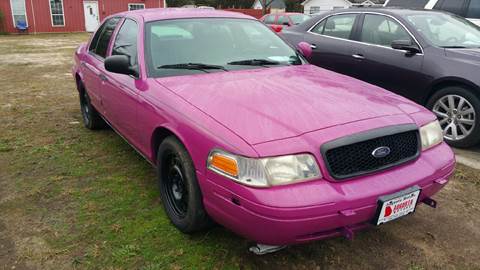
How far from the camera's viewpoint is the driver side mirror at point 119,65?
3.28 metres

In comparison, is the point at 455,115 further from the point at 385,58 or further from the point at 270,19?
the point at 270,19

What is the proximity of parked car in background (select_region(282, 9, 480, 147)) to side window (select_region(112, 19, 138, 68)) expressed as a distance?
3187 mm

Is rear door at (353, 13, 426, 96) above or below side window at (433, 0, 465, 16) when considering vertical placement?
below

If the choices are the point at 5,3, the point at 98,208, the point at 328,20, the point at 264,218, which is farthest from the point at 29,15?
the point at 264,218

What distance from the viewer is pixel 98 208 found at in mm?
3285

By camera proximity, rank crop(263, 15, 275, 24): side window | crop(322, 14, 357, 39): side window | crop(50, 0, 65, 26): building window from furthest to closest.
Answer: crop(50, 0, 65, 26): building window → crop(263, 15, 275, 24): side window → crop(322, 14, 357, 39): side window

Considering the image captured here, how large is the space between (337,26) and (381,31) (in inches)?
31.4

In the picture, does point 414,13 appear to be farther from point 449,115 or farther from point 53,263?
point 53,263

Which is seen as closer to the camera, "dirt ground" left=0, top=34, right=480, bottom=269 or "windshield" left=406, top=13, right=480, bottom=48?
"dirt ground" left=0, top=34, right=480, bottom=269

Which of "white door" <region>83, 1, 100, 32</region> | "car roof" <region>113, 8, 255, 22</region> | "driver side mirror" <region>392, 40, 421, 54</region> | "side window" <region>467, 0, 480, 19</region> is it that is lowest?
"white door" <region>83, 1, 100, 32</region>

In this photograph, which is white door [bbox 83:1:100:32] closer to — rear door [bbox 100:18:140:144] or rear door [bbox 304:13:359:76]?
rear door [bbox 304:13:359:76]

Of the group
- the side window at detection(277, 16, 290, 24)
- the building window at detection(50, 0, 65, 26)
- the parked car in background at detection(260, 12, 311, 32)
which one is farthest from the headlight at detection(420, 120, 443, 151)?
the building window at detection(50, 0, 65, 26)

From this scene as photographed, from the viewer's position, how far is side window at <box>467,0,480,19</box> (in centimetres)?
819

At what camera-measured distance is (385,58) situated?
525 centimetres
